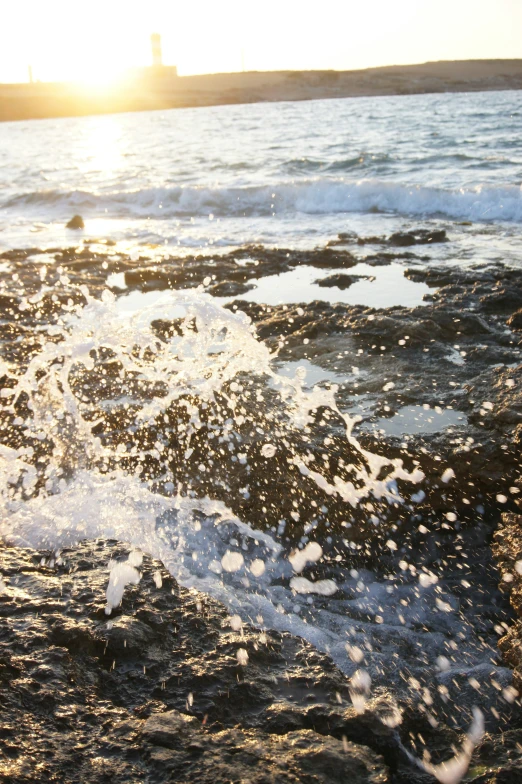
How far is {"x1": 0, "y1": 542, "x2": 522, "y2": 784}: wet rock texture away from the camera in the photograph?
1555 millimetres

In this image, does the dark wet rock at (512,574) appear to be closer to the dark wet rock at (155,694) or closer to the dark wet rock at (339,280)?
the dark wet rock at (155,694)

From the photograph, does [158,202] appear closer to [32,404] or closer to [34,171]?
[34,171]

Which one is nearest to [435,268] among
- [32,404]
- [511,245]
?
[511,245]

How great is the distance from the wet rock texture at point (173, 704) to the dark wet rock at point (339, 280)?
5000mm

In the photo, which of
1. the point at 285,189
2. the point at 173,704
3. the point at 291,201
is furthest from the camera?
the point at 285,189

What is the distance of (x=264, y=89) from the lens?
248 ft

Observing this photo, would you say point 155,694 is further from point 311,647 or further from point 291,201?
point 291,201

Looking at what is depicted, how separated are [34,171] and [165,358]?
1917 cm

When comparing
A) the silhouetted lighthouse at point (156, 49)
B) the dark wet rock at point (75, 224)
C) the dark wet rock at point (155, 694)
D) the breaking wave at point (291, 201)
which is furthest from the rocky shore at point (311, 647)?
the silhouetted lighthouse at point (156, 49)

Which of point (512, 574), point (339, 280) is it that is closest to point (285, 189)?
point (339, 280)

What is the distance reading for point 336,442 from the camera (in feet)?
11.8

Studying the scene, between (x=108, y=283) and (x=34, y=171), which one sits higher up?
(x=34, y=171)

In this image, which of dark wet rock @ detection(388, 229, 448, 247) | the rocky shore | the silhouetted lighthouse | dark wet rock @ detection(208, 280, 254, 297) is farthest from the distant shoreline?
the rocky shore

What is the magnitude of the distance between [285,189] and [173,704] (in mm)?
13077
